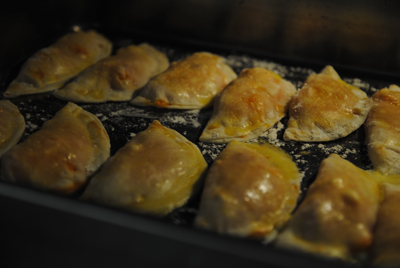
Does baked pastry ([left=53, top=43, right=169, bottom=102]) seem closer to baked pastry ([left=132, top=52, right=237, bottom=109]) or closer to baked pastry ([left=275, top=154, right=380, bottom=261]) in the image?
baked pastry ([left=132, top=52, right=237, bottom=109])

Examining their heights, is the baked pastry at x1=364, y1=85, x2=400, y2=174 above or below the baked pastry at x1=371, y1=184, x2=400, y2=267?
above

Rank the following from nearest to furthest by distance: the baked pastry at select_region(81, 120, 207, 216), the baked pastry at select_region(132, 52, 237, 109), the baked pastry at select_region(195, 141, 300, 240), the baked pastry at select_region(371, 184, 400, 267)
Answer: the baked pastry at select_region(371, 184, 400, 267), the baked pastry at select_region(195, 141, 300, 240), the baked pastry at select_region(81, 120, 207, 216), the baked pastry at select_region(132, 52, 237, 109)

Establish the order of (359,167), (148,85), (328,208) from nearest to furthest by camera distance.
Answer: (328,208)
(359,167)
(148,85)

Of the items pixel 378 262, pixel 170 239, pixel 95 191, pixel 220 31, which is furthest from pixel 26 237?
pixel 220 31

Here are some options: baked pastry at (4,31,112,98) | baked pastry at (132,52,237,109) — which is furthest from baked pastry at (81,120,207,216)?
baked pastry at (4,31,112,98)

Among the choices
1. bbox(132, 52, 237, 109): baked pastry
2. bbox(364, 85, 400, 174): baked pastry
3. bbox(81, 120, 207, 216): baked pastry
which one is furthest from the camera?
bbox(132, 52, 237, 109): baked pastry

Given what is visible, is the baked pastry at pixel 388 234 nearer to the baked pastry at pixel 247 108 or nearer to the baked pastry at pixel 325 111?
the baked pastry at pixel 325 111

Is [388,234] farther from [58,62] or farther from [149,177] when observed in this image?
[58,62]

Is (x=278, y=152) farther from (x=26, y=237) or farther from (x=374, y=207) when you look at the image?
(x=26, y=237)
